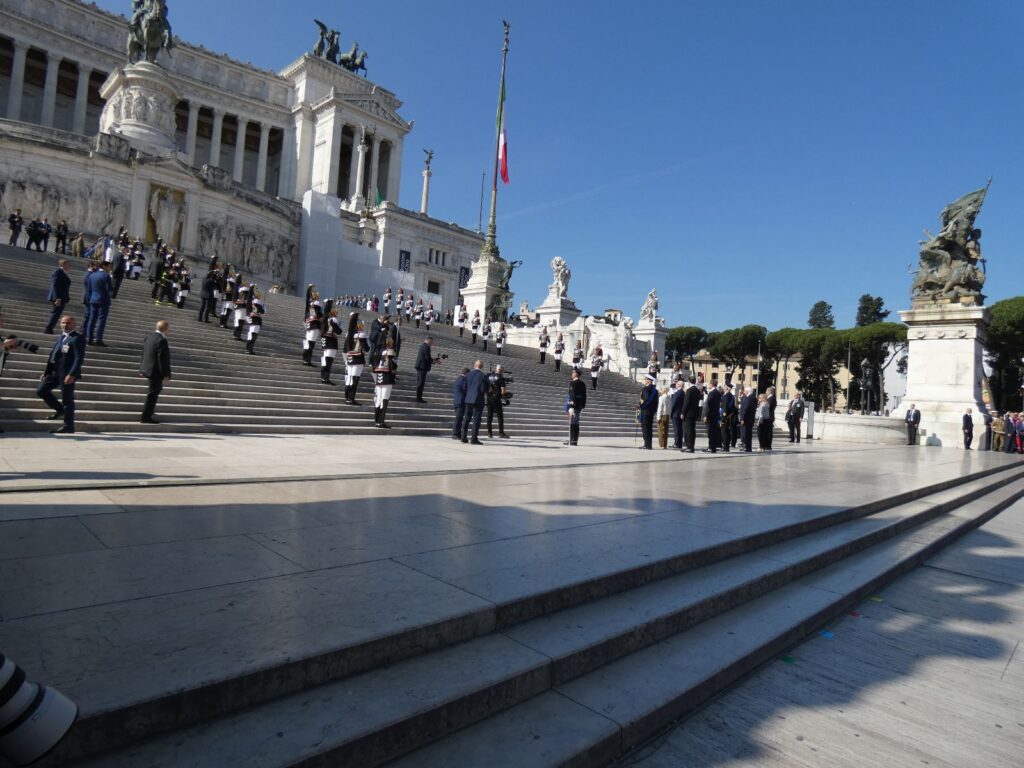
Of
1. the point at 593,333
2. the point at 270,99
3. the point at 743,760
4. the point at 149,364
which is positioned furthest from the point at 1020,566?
the point at 270,99

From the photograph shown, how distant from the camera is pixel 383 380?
1233 centimetres

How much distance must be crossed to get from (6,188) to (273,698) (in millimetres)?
38223

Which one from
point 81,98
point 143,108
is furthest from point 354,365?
point 81,98

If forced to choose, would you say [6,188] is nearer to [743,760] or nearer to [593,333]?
[593,333]

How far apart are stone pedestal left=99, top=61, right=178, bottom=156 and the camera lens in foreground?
3938 centimetres

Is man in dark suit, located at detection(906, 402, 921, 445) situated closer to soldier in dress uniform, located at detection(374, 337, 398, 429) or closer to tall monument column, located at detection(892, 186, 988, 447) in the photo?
tall monument column, located at detection(892, 186, 988, 447)

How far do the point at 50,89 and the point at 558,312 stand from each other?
1946 inches

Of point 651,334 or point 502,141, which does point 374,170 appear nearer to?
point 502,141

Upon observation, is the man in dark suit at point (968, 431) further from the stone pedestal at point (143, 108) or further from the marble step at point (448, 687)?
the stone pedestal at point (143, 108)

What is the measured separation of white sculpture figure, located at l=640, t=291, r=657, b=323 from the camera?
1254 inches

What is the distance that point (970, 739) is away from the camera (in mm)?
2820

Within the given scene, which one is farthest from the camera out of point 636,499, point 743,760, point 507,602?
point 636,499

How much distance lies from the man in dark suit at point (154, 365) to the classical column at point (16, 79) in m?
57.2

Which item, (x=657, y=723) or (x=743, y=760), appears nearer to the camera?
(x=743, y=760)
